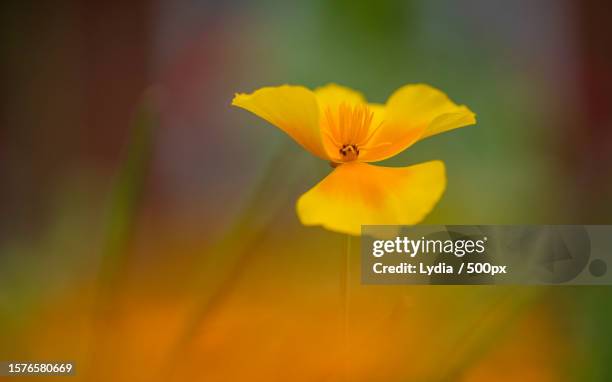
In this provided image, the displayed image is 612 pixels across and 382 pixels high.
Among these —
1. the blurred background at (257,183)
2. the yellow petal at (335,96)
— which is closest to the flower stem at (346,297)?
the blurred background at (257,183)

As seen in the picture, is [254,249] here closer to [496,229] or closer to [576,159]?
[496,229]

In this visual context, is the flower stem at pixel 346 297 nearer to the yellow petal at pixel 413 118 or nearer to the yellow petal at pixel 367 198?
the yellow petal at pixel 367 198

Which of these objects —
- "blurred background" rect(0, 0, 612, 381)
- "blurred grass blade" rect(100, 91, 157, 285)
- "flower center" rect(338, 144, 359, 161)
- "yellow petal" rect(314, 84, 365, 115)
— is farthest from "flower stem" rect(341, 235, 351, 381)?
"blurred grass blade" rect(100, 91, 157, 285)

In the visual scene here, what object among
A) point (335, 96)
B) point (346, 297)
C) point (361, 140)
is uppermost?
point (335, 96)

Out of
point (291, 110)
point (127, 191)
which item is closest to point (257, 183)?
point (291, 110)

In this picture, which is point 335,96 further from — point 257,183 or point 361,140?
point 257,183
